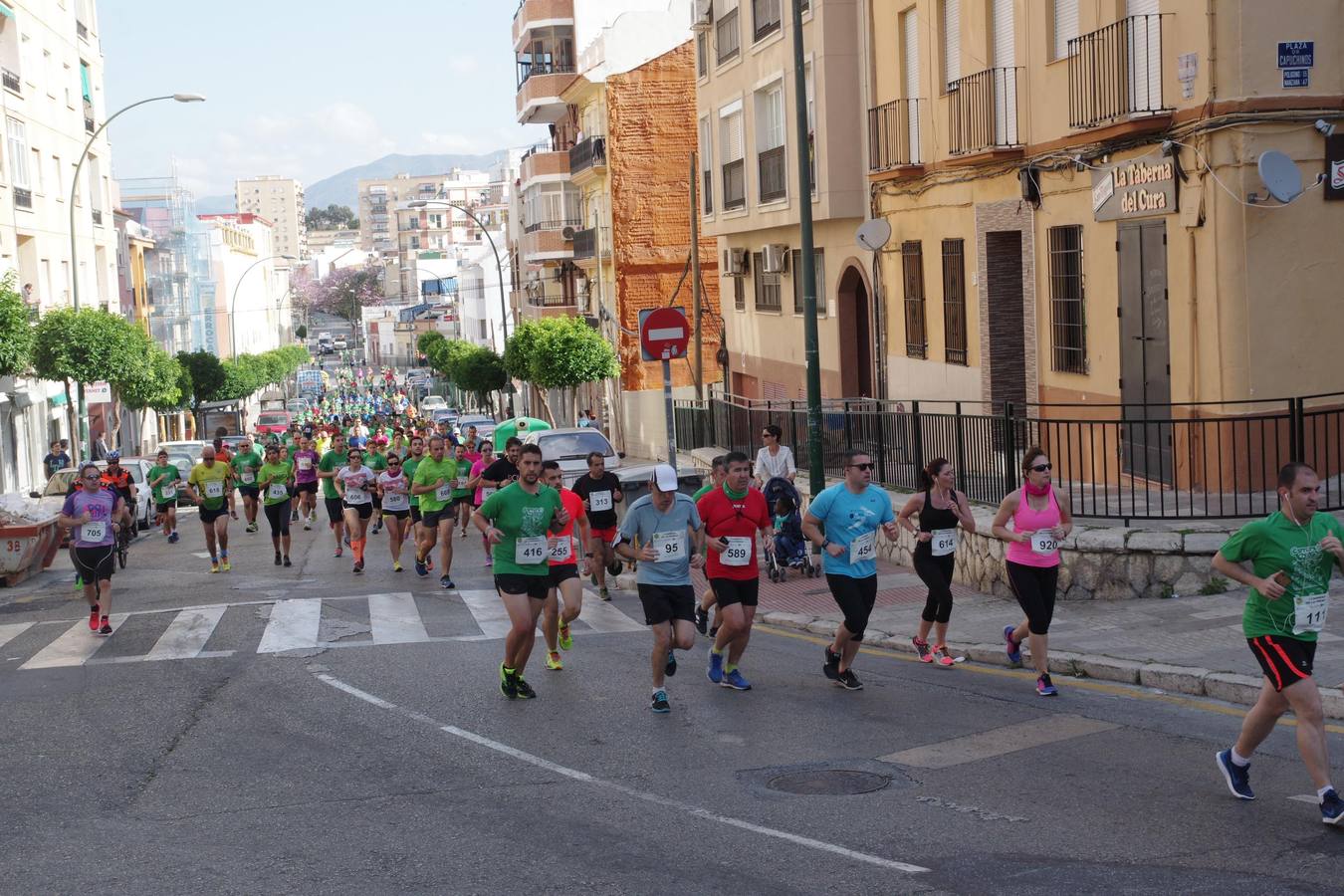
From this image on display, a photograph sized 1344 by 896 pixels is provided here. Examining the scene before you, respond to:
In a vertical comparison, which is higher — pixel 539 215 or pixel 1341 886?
pixel 539 215

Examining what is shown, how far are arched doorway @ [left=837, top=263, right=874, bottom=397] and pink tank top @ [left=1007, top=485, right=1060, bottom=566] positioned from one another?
17063mm

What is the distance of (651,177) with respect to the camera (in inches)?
1959

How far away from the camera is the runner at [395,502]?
66.5ft

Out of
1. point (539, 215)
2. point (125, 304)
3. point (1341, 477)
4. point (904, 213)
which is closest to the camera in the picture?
point (1341, 477)

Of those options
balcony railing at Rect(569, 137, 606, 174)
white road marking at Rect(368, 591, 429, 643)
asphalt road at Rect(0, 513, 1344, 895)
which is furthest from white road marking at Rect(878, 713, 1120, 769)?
balcony railing at Rect(569, 137, 606, 174)

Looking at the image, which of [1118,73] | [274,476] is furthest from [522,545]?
[274,476]

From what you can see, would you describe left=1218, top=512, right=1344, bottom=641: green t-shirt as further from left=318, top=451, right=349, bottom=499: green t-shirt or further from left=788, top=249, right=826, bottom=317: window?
left=788, top=249, right=826, bottom=317: window

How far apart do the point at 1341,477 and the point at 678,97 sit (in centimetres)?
3827

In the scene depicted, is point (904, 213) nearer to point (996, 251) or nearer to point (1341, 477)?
point (996, 251)

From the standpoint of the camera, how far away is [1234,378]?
1484cm

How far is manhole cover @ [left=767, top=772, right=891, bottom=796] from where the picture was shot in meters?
8.47

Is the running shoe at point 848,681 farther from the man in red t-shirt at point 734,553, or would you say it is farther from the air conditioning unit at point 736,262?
the air conditioning unit at point 736,262

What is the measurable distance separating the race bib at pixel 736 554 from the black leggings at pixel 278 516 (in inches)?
466

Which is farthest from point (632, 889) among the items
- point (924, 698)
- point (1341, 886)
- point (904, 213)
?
point (904, 213)
